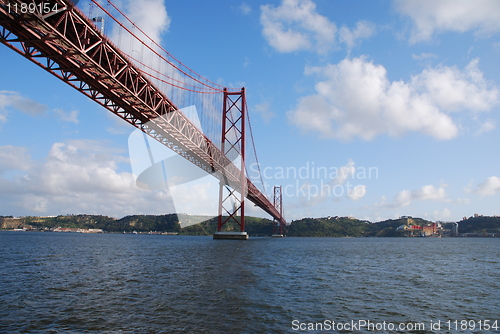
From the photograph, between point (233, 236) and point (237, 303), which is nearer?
point (237, 303)

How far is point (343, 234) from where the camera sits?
7224 inches

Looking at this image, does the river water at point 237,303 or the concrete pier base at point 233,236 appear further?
the concrete pier base at point 233,236

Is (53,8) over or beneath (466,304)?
over

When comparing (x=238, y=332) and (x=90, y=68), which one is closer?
(x=238, y=332)

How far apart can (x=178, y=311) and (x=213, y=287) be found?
12.3 ft

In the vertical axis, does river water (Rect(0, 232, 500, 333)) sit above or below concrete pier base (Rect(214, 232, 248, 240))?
above

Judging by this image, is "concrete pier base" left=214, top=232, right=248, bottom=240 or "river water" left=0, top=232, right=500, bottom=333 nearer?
"river water" left=0, top=232, right=500, bottom=333

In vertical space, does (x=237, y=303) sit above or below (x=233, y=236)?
above

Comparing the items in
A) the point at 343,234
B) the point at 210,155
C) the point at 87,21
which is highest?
the point at 87,21

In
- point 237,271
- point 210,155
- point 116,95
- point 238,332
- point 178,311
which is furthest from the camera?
point 210,155

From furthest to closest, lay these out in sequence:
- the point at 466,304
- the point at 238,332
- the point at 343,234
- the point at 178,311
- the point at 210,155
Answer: the point at 343,234, the point at 210,155, the point at 466,304, the point at 178,311, the point at 238,332

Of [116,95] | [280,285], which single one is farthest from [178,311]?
[116,95]

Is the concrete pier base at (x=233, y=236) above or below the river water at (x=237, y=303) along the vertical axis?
below

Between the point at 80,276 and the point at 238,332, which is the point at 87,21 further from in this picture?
the point at 238,332
